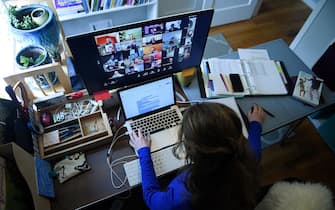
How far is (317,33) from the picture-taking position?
88.0 inches

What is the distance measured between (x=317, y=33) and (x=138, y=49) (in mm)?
1966

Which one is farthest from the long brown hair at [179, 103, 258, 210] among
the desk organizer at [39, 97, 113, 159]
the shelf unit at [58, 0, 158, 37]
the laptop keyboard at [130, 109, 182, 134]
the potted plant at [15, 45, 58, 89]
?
the shelf unit at [58, 0, 158, 37]

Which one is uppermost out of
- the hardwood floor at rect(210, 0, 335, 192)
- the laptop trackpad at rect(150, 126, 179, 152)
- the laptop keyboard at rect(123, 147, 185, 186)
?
the laptop trackpad at rect(150, 126, 179, 152)

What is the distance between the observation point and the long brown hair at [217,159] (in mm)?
777

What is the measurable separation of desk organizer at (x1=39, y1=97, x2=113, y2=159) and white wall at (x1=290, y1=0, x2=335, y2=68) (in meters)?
2.11

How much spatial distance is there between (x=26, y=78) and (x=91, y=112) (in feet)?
1.13

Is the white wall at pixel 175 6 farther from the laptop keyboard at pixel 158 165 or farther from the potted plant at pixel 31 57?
the laptop keyboard at pixel 158 165

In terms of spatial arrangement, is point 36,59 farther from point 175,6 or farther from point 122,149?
point 175,6

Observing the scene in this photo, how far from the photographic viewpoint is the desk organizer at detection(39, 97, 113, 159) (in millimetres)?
1071

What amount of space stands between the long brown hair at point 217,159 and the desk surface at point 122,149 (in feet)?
1.27

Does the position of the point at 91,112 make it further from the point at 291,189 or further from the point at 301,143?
the point at 301,143

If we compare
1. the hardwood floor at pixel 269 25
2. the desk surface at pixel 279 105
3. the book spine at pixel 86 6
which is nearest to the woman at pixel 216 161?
the desk surface at pixel 279 105

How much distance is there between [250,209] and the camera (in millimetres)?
883

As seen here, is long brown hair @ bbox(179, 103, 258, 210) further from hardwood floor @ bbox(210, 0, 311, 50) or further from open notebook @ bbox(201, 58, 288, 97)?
hardwood floor @ bbox(210, 0, 311, 50)
